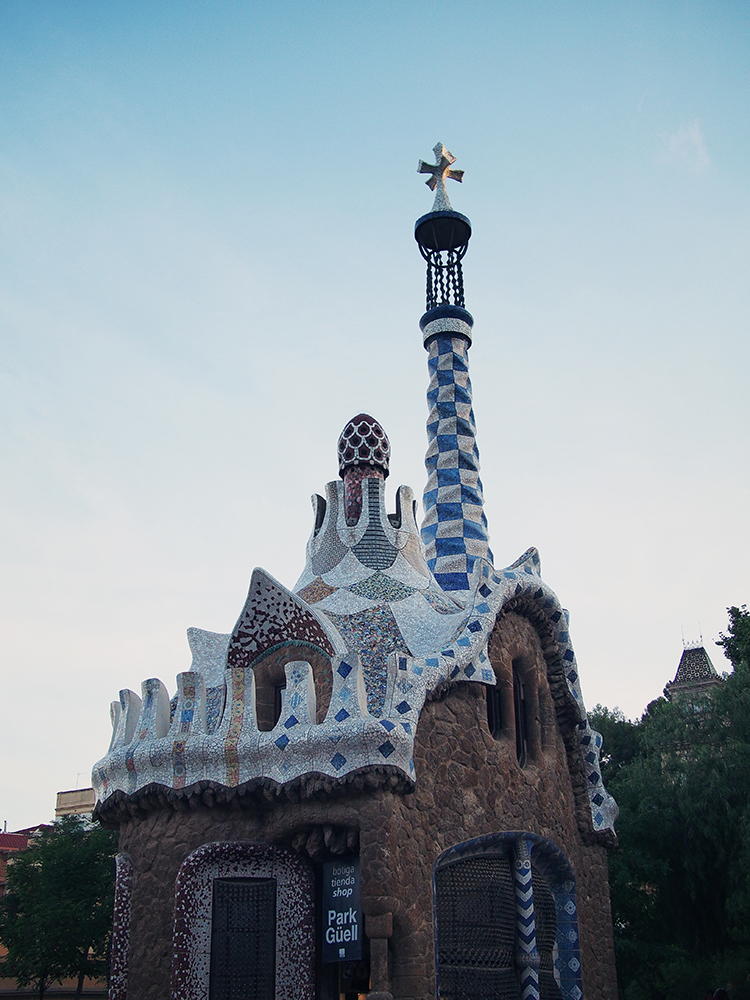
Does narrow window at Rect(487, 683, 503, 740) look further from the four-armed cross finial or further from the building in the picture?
the four-armed cross finial

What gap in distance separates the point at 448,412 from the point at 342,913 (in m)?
6.31

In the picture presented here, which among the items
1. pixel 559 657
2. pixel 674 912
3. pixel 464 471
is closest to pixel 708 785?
pixel 674 912

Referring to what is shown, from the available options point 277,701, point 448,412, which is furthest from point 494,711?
point 448,412

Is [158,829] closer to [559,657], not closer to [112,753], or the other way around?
[112,753]

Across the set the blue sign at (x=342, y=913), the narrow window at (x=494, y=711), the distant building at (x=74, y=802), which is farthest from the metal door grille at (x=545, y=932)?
the distant building at (x=74, y=802)

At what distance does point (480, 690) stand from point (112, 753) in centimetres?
330

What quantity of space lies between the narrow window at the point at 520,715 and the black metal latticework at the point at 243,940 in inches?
111

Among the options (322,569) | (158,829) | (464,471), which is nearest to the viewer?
(158,829)

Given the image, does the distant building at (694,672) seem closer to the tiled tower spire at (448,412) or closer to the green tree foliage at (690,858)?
the green tree foliage at (690,858)

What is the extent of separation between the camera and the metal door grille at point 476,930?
8.19 metres

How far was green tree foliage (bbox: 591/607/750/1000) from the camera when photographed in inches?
515

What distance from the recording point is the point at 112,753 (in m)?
9.02

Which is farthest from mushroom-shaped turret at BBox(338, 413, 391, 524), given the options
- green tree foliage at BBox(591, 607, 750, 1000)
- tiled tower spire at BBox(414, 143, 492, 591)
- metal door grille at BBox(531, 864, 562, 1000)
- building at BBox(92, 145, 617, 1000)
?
green tree foliage at BBox(591, 607, 750, 1000)

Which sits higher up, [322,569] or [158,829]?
[322,569]
